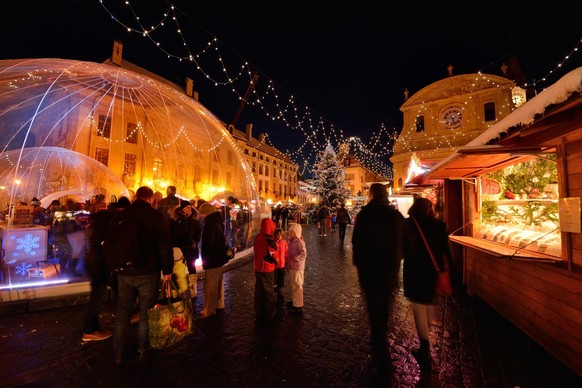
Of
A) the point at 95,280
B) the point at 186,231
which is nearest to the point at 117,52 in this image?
the point at 186,231

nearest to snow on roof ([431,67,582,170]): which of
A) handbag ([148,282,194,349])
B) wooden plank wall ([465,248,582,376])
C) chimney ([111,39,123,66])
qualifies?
wooden plank wall ([465,248,582,376])

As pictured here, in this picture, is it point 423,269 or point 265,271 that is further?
point 265,271

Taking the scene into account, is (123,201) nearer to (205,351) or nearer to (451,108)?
(205,351)

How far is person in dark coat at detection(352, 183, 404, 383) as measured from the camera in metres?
2.81

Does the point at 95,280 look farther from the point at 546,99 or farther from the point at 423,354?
the point at 546,99

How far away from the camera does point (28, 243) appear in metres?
6.21

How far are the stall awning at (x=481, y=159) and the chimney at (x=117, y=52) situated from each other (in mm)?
26708

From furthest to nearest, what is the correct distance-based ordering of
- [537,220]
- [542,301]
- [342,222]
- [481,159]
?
[342,222] → [537,220] → [481,159] → [542,301]

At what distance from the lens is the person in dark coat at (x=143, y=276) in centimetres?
321

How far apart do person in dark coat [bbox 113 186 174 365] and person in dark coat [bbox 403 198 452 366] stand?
2969 mm

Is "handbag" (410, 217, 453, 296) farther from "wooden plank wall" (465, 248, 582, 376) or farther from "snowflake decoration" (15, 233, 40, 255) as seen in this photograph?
"snowflake decoration" (15, 233, 40, 255)

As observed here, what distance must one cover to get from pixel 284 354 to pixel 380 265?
172 centimetres

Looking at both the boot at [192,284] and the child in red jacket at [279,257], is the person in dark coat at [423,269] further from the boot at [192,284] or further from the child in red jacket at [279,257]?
the boot at [192,284]

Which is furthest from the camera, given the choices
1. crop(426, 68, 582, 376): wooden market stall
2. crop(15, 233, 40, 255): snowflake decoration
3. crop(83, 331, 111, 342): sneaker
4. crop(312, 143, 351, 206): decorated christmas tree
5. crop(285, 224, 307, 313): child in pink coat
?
crop(312, 143, 351, 206): decorated christmas tree
